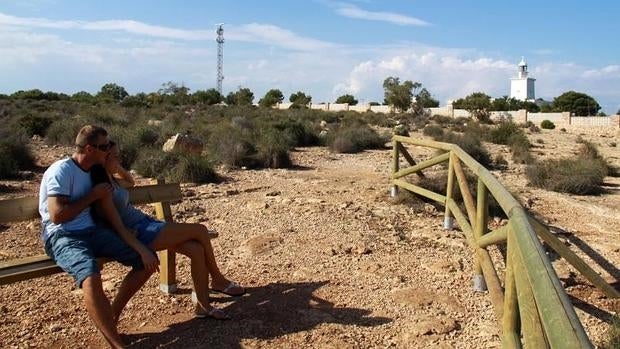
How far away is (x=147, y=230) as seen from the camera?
14.9 feet

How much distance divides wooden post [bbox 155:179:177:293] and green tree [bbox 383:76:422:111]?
181ft

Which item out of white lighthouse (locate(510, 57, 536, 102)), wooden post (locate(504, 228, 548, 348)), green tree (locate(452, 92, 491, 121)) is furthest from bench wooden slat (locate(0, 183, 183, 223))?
white lighthouse (locate(510, 57, 536, 102))

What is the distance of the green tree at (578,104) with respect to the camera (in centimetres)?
7328

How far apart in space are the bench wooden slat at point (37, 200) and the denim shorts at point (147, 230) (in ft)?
1.17

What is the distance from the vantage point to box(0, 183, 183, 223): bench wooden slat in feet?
13.6

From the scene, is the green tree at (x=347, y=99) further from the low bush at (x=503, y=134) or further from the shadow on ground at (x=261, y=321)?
the shadow on ground at (x=261, y=321)

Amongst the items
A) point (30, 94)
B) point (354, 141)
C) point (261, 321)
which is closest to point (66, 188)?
point (261, 321)

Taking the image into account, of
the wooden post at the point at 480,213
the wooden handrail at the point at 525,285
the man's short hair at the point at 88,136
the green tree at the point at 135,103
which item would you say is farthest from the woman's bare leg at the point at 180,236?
the green tree at the point at 135,103

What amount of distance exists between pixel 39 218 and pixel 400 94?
5622 centimetres

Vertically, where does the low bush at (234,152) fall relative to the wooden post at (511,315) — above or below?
above

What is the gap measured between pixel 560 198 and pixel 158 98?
51.9 m

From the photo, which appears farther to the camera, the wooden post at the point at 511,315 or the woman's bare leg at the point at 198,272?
the woman's bare leg at the point at 198,272

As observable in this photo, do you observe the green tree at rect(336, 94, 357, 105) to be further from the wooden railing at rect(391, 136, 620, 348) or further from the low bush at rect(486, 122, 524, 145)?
the wooden railing at rect(391, 136, 620, 348)

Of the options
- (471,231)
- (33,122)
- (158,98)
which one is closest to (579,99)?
(158,98)
